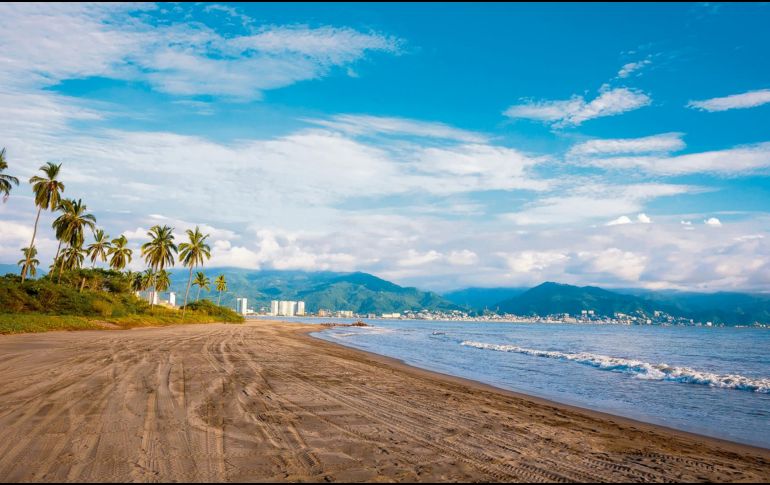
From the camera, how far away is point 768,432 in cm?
972

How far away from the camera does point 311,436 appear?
7102 mm

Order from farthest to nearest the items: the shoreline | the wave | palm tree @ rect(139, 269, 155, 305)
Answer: palm tree @ rect(139, 269, 155, 305) < the wave < the shoreline

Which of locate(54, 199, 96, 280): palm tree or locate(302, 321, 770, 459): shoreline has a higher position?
locate(54, 199, 96, 280): palm tree

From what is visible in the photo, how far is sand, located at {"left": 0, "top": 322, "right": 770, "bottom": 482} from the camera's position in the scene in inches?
221

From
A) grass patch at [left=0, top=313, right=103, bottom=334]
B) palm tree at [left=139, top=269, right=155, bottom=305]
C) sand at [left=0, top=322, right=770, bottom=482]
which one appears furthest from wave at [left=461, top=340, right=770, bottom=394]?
palm tree at [left=139, top=269, right=155, bottom=305]

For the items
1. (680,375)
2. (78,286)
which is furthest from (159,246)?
(680,375)

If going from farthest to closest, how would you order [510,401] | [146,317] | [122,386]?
[146,317] < [510,401] < [122,386]

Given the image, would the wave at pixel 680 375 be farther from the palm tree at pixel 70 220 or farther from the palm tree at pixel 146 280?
the palm tree at pixel 146 280

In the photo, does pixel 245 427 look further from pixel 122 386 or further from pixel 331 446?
pixel 122 386

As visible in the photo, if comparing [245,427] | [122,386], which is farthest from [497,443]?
[122,386]

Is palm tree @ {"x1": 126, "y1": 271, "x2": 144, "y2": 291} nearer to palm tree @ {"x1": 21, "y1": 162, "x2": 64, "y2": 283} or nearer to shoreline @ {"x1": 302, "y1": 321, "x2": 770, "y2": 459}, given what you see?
palm tree @ {"x1": 21, "y1": 162, "x2": 64, "y2": 283}

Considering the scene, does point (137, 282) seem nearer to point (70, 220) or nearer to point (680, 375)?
point (70, 220)

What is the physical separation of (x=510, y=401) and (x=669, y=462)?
5424mm

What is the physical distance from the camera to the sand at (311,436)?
5.62 m
